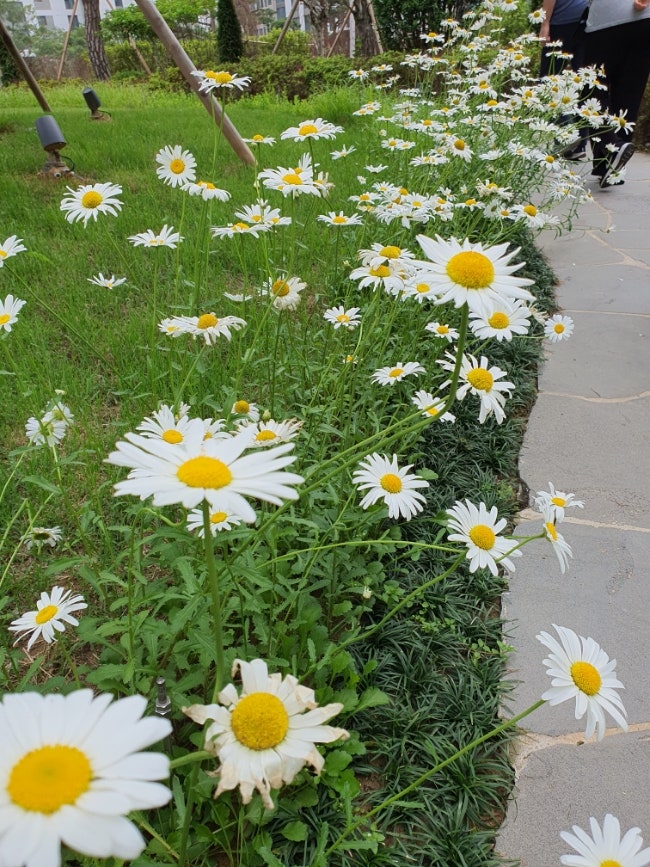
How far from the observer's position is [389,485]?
1389mm

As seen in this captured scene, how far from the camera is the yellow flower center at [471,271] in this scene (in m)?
0.82

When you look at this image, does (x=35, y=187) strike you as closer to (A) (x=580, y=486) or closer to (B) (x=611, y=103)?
(A) (x=580, y=486)

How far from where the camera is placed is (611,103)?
487 cm

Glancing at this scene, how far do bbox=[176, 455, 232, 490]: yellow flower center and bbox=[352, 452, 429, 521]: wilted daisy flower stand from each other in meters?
0.66

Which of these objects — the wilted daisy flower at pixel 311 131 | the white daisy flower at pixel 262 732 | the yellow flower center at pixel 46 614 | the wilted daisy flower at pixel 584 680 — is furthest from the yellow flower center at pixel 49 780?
the wilted daisy flower at pixel 311 131

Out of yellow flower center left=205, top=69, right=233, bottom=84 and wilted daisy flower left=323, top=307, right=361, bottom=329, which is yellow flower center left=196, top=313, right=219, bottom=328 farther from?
yellow flower center left=205, top=69, right=233, bottom=84

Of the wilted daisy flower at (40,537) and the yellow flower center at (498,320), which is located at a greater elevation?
the yellow flower center at (498,320)

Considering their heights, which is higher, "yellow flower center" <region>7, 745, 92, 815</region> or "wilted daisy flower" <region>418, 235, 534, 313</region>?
"wilted daisy flower" <region>418, 235, 534, 313</region>

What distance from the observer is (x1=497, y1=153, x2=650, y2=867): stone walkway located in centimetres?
130

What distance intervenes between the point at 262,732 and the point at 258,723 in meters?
0.01

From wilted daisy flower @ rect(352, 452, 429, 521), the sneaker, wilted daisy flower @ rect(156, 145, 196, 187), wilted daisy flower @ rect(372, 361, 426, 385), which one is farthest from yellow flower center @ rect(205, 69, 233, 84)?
the sneaker

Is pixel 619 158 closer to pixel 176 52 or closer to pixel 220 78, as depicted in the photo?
pixel 176 52

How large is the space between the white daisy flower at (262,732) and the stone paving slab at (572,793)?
0.81 meters

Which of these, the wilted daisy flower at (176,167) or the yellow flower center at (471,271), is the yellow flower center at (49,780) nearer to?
the yellow flower center at (471,271)
